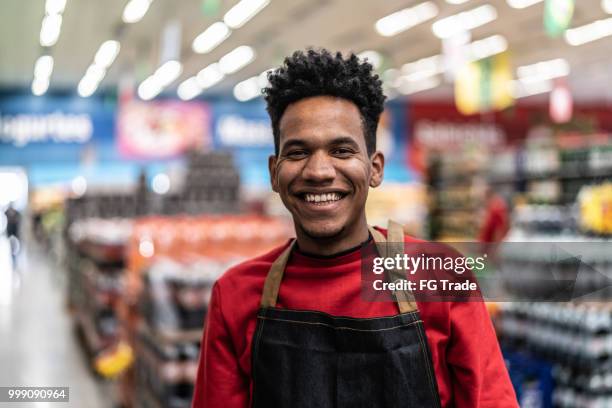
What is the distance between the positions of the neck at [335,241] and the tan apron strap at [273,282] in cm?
5

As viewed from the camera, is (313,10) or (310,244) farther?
(313,10)

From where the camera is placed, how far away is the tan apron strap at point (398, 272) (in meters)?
1.28

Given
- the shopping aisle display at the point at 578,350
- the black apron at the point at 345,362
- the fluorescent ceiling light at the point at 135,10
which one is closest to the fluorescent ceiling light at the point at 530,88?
the fluorescent ceiling light at the point at 135,10

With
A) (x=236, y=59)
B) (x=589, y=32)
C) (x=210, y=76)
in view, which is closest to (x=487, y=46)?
(x=589, y=32)

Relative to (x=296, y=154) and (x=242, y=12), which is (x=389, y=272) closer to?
(x=296, y=154)

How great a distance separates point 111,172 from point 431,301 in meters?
18.6

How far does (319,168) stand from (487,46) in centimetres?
1470

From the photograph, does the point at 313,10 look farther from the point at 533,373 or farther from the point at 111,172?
the point at 533,373

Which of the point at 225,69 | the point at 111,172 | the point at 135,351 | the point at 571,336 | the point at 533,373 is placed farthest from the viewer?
the point at 111,172

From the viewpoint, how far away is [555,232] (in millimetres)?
7211

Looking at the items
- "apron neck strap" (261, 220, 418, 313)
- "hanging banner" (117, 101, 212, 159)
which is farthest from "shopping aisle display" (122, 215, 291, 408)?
"hanging banner" (117, 101, 212, 159)

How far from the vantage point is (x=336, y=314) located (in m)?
1.31

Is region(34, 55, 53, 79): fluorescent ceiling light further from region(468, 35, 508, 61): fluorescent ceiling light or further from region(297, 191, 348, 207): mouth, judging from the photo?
region(297, 191, 348, 207): mouth

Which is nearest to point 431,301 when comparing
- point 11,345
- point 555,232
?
point 555,232
